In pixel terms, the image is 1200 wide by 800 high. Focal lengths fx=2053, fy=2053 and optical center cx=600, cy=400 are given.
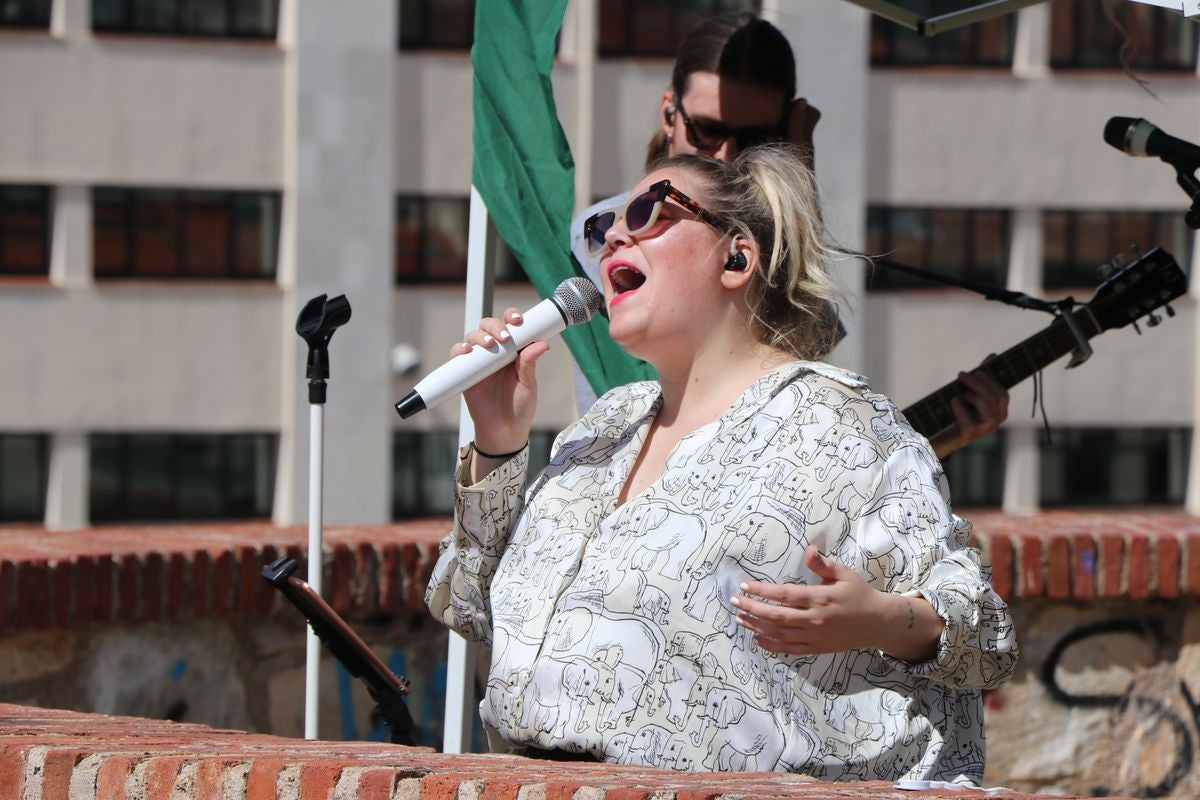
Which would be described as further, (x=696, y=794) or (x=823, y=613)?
(x=823, y=613)

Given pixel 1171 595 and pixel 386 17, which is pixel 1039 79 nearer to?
pixel 386 17

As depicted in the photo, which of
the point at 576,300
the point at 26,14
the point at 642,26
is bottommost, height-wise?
the point at 576,300

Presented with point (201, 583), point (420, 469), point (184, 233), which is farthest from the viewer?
point (420, 469)

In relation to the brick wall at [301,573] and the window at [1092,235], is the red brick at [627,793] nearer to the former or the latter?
the brick wall at [301,573]

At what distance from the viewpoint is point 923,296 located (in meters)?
24.2

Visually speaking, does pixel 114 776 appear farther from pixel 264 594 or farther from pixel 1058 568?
pixel 1058 568

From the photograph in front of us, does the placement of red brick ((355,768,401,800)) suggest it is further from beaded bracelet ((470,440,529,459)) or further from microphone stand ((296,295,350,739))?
microphone stand ((296,295,350,739))

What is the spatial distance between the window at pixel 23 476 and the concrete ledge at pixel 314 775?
1995cm

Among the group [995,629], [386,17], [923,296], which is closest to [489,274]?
[995,629]

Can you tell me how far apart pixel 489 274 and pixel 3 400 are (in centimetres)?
1833

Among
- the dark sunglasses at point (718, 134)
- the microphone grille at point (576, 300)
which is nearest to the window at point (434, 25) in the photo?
the dark sunglasses at point (718, 134)

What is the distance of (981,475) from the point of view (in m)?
25.3

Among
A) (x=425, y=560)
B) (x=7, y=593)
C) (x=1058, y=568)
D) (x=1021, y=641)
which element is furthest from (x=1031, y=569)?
(x=7, y=593)

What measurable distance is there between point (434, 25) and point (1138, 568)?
18.2 metres
